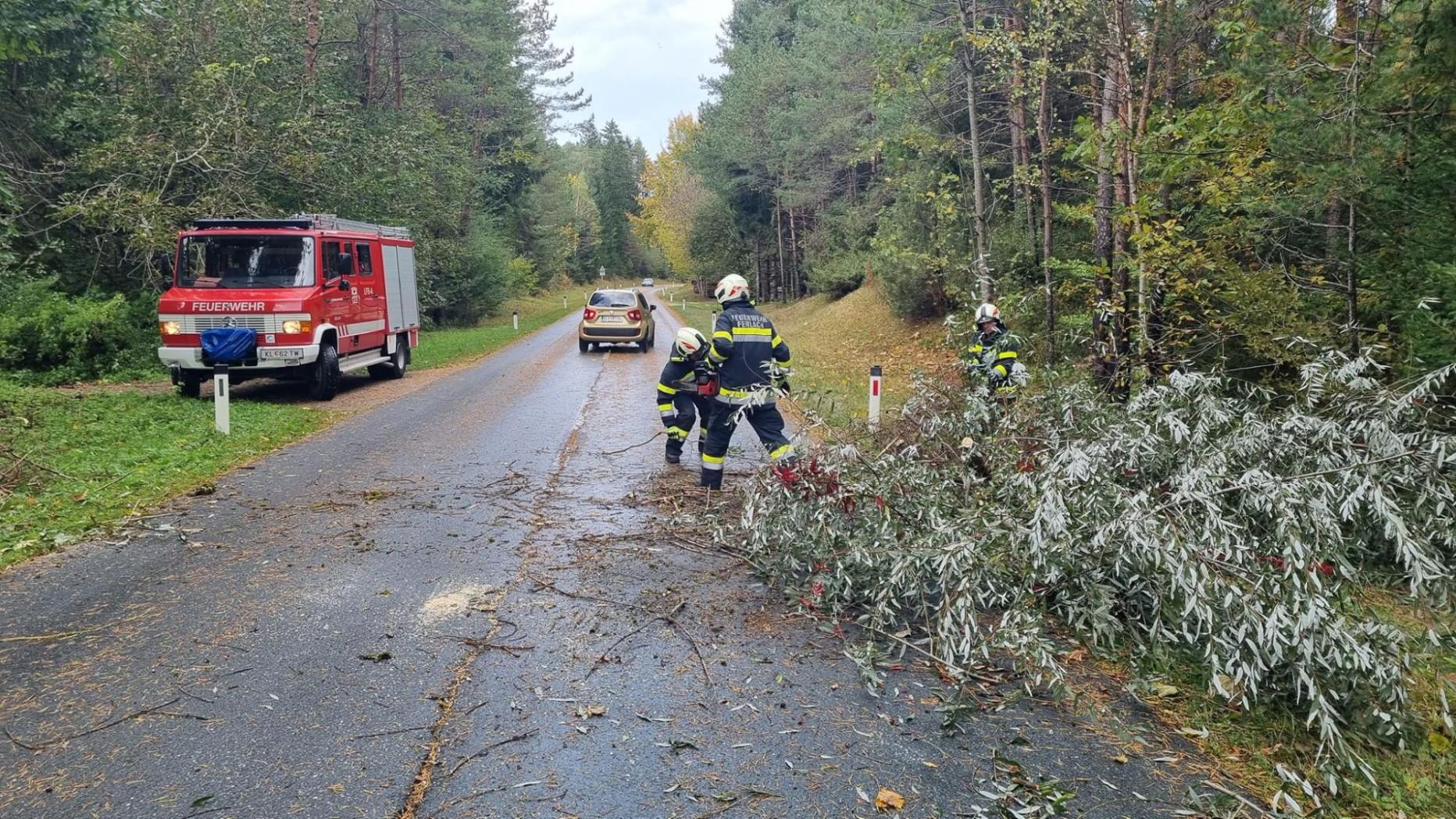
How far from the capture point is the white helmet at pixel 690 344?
806 cm

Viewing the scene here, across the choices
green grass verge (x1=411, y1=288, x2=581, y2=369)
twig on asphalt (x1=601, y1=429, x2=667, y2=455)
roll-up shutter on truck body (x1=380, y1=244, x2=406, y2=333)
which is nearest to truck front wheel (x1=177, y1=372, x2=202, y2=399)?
roll-up shutter on truck body (x1=380, y1=244, x2=406, y2=333)

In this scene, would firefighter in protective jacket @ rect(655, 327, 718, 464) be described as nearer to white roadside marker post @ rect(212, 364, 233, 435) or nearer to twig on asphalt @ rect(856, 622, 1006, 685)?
twig on asphalt @ rect(856, 622, 1006, 685)

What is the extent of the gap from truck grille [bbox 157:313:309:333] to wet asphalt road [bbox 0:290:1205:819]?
666 centimetres

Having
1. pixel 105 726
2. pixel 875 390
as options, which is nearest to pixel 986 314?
pixel 875 390

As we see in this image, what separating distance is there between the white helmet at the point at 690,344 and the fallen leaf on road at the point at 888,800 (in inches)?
205

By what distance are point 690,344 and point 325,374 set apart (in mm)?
8136

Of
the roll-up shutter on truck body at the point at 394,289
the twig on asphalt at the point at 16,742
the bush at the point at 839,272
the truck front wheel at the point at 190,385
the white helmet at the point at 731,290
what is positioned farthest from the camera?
the bush at the point at 839,272

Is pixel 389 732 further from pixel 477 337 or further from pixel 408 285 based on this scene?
pixel 477 337

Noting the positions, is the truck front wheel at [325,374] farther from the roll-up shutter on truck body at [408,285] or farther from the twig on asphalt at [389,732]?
the twig on asphalt at [389,732]

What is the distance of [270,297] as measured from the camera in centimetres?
1304

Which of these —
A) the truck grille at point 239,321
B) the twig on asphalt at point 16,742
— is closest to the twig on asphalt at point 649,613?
the twig on asphalt at point 16,742

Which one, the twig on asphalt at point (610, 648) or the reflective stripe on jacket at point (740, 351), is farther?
the reflective stripe on jacket at point (740, 351)

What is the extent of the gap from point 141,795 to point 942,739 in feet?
9.63

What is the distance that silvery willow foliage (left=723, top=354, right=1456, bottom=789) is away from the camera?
3.77 metres
